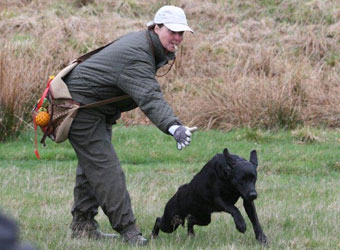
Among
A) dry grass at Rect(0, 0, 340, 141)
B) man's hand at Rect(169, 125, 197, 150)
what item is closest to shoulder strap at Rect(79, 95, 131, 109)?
man's hand at Rect(169, 125, 197, 150)

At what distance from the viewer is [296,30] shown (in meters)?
20.0

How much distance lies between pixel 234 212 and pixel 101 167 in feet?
3.70

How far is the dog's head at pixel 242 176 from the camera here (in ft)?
15.6

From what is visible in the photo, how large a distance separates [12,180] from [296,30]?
43.8 feet

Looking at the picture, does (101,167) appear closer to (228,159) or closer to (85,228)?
(85,228)

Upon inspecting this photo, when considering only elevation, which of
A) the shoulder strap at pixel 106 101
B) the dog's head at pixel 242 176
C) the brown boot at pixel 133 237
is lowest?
the brown boot at pixel 133 237

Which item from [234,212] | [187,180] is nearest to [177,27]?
[234,212]

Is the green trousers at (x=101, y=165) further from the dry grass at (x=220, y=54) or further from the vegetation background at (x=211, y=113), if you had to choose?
the dry grass at (x=220, y=54)

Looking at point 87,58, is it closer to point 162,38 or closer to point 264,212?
point 162,38

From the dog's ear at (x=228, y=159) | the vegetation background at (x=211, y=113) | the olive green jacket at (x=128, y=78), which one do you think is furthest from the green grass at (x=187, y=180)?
the olive green jacket at (x=128, y=78)

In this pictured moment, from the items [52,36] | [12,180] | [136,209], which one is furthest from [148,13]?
[136,209]

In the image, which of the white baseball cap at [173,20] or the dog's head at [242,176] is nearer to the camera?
the dog's head at [242,176]

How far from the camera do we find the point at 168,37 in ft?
16.4

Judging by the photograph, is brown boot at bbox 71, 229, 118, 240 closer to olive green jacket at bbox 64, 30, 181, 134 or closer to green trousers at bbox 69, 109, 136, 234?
green trousers at bbox 69, 109, 136, 234
